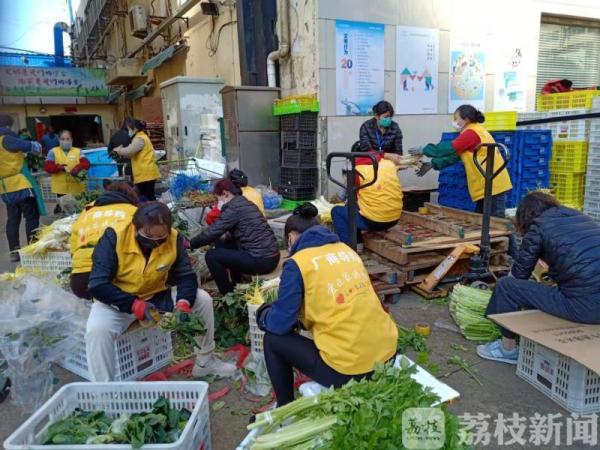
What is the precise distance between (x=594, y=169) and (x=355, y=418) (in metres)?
7.02

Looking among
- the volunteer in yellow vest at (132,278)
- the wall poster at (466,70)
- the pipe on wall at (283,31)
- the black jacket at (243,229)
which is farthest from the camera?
the wall poster at (466,70)

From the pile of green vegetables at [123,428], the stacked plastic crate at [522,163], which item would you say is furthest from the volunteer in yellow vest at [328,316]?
the stacked plastic crate at [522,163]

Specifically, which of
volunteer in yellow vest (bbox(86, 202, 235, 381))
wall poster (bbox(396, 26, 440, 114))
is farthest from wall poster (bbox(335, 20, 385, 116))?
volunteer in yellow vest (bbox(86, 202, 235, 381))

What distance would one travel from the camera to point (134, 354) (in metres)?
3.39

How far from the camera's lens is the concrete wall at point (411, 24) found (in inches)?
295

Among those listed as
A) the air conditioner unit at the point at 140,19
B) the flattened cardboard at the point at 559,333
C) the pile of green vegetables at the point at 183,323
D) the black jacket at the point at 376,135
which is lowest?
the flattened cardboard at the point at 559,333

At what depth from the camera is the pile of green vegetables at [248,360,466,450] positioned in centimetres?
182

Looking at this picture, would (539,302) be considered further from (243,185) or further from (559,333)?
(243,185)

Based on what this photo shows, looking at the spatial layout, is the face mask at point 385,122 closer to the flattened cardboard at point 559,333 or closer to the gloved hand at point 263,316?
the flattened cardboard at point 559,333

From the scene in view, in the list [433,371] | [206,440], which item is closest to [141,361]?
[206,440]

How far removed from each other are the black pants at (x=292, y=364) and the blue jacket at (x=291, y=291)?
0.08 metres

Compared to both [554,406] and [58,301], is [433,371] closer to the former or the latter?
[554,406]

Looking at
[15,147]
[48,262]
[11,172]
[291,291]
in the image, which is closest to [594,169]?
[291,291]

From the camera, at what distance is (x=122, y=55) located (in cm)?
2212
